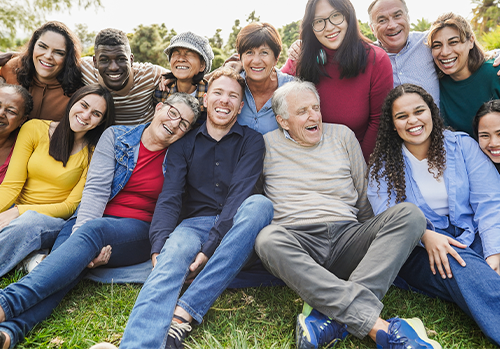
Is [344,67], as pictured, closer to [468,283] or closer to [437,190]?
[437,190]

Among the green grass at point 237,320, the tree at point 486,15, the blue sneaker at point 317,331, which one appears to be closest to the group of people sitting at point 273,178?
the blue sneaker at point 317,331

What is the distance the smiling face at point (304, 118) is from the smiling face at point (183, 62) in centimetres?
142

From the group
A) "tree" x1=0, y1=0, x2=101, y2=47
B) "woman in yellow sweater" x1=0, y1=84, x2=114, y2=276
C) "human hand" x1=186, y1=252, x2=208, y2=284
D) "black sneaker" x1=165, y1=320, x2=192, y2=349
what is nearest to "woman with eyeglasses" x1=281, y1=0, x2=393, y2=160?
"human hand" x1=186, y1=252, x2=208, y2=284

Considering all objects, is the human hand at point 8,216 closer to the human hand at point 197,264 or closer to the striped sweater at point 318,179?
the human hand at point 197,264

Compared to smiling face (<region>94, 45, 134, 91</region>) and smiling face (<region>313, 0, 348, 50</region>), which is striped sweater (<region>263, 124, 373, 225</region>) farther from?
smiling face (<region>94, 45, 134, 91</region>)

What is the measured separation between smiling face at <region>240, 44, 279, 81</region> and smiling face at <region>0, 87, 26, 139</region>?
247 centimetres

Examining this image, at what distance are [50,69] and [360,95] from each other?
364 cm

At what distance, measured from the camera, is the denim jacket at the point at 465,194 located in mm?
2869

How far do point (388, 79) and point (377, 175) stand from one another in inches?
43.7

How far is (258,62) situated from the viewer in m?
3.70

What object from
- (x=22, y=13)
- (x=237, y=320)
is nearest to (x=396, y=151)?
(x=237, y=320)

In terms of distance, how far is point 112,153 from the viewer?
3584 mm

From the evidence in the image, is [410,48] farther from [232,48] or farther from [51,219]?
[232,48]

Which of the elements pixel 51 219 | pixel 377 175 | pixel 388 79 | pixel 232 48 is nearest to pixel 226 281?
pixel 377 175
